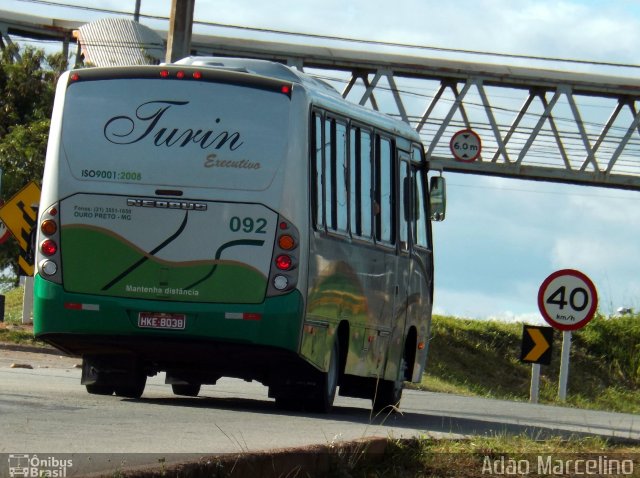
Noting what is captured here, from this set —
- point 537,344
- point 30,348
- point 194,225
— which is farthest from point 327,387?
point 537,344

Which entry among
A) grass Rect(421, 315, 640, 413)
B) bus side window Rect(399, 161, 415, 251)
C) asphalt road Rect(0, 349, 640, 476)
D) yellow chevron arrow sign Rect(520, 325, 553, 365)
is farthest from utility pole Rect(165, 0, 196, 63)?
grass Rect(421, 315, 640, 413)

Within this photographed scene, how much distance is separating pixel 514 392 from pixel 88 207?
2006 cm

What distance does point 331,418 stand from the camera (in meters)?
13.5

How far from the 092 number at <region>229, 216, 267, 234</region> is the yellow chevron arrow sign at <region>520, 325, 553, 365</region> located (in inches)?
432

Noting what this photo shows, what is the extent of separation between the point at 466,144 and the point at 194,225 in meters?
33.4

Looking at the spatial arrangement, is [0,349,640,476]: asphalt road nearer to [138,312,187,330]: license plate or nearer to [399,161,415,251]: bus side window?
[138,312,187,330]: license plate

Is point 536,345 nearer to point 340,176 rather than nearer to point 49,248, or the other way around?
point 340,176

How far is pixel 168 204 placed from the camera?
521 inches

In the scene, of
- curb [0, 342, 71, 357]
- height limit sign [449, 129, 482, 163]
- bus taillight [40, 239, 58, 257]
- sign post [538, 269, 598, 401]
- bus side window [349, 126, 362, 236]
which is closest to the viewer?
bus taillight [40, 239, 58, 257]

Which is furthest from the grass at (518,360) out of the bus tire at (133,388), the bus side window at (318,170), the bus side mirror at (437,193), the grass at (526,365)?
the bus side window at (318,170)

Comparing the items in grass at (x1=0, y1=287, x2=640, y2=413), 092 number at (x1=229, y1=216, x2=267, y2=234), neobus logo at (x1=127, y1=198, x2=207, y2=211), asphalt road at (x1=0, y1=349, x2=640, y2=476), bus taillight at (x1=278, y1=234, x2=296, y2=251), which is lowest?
asphalt road at (x1=0, y1=349, x2=640, y2=476)

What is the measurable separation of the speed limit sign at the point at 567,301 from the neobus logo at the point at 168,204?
10.5 meters

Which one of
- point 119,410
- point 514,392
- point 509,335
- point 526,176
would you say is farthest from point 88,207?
point 526,176

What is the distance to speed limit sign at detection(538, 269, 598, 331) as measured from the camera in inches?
900
